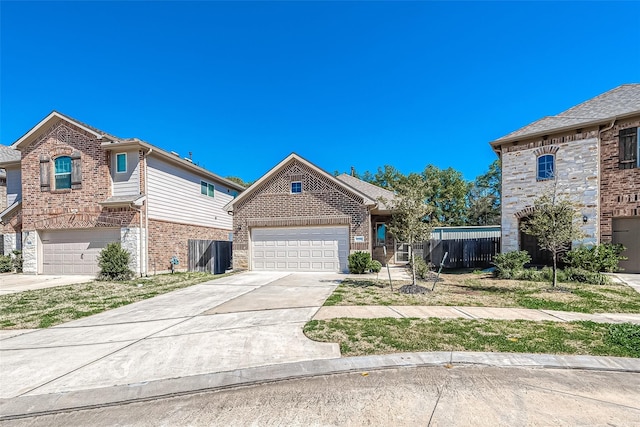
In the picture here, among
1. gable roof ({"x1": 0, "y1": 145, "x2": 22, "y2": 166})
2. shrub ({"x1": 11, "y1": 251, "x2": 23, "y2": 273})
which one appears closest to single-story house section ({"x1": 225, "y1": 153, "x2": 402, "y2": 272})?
shrub ({"x1": 11, "y1": 251, "x2": 23, "y2": 273})

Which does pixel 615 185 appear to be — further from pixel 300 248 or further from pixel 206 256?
pixel 206 256

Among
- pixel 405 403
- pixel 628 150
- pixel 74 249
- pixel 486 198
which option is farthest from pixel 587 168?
pixel 486 198

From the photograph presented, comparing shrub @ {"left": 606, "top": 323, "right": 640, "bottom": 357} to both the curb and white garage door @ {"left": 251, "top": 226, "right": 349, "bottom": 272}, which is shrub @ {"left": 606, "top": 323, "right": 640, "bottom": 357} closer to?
the curb

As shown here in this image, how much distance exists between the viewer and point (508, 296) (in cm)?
909

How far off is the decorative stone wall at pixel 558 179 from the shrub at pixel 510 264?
199 centimetres

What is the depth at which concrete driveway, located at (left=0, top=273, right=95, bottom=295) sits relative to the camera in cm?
1174

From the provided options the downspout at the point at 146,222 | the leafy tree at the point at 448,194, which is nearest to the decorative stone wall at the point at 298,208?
the downspout at the point at 146,222

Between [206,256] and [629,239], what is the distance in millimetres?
18751

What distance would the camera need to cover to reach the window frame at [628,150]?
12.6m

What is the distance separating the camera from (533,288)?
403 inches

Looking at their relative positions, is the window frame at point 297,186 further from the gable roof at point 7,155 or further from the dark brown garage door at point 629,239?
the gable roof at point 7,155

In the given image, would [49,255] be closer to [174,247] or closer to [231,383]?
[174,247]

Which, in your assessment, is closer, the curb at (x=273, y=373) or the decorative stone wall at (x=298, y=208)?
the curb at (x=273, y=373)

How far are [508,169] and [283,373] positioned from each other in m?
15.1
